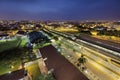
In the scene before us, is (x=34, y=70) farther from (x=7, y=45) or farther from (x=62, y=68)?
(x=7, y=45)

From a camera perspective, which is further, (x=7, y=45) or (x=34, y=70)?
(x=7, y=45)

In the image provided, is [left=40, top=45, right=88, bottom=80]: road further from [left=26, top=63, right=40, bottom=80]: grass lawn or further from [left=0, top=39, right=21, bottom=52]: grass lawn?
[left=0, top=39, right=21, bottom=52]: grass lawn

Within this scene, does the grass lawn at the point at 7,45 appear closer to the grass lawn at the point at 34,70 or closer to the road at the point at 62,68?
the grass lawn at the point at 34,70

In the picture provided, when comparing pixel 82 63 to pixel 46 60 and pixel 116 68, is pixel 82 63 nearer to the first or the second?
pixel 116 68

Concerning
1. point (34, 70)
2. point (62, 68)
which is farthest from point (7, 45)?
point (62, 68)

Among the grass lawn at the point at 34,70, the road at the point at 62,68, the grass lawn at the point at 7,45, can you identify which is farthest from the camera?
the grass lawn at the point at 7,45

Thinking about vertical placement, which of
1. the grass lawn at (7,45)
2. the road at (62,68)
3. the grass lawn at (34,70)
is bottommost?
the grass lawn at (7,45)

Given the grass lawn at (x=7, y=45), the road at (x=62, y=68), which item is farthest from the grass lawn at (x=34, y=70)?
the grass lawn at (x=7, y=45)

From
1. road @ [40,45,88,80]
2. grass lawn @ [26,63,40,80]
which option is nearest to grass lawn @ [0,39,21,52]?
grass lawn @ [26,63,40,80]

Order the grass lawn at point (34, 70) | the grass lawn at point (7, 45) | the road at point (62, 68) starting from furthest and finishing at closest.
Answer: the grass lawn at point (7, 45) < the grass lawn at point (34, 70) < the road at point (62, 68)
